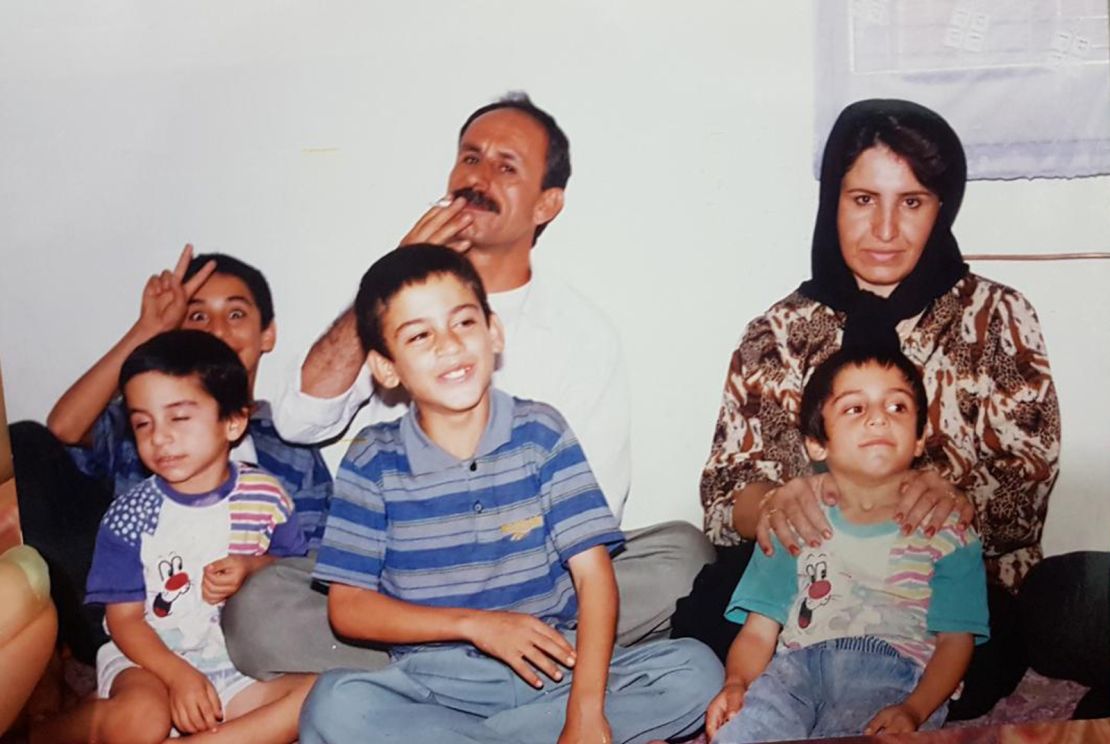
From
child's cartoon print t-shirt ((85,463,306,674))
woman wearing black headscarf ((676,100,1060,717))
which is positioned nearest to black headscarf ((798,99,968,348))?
woman wearing black headscarf ((676,100,1060,717))

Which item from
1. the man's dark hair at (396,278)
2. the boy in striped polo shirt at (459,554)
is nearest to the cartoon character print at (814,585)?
the boy in striped polo shirt at (459,554)

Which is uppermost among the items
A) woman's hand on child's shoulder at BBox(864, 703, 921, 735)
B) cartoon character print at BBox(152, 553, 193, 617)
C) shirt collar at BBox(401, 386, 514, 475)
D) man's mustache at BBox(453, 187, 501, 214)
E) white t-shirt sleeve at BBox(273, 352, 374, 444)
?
man's mustache at BBox(453, 187, 501, 214)

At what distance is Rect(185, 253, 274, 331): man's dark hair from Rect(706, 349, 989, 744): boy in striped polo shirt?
79cm

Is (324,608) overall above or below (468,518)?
below

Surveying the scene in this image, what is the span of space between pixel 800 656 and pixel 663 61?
0.89m

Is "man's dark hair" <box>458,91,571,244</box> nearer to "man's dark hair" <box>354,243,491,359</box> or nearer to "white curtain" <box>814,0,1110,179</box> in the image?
"man's dark hair" <box>354,243,491,359</box>

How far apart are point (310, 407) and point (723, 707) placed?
2.43ft

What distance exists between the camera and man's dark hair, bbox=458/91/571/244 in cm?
159

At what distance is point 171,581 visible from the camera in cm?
162

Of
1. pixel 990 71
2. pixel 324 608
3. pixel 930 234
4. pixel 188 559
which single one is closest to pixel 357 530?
pixel 324 608

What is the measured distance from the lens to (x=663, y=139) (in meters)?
1.62

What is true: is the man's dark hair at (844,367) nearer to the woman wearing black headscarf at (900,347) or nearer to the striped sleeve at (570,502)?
the woman wearing black headscarf at (900,347)

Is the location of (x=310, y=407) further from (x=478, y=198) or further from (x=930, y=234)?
(x=930, y=234)

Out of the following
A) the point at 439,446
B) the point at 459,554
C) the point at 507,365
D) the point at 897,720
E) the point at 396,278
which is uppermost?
the point at 396,278
